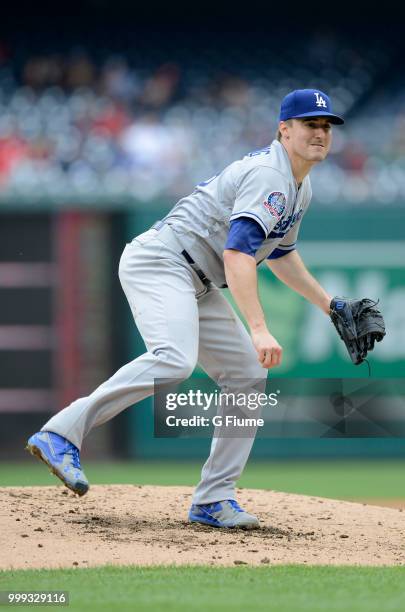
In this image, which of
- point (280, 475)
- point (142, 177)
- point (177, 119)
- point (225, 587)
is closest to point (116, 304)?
point (280, 475)

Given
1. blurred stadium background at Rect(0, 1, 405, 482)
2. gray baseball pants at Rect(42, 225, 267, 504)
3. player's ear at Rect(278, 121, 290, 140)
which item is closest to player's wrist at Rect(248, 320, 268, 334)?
gray baseball pants at Rect(42, 225, 267, 504)

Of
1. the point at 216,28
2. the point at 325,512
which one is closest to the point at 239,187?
the point at 325,512

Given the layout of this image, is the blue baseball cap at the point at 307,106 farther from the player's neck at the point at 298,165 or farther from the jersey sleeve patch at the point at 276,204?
the jersey sleeve patch at the point at 276,204

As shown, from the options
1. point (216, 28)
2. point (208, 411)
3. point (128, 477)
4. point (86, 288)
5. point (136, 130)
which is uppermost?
point (216, 28)

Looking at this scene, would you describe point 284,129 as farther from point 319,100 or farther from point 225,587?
point 225,587

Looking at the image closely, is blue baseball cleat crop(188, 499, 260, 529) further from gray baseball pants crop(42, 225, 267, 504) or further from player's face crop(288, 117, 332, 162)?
player's face crop(288, 117, 332, 162)

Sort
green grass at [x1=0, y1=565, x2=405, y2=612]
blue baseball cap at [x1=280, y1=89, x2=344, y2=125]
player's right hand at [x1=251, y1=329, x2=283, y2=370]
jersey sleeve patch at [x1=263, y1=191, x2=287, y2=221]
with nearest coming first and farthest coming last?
1. green grass at [x1=0, y1=565, x2=405, y2=612]
2. player's right hand at [x1=251, y1=329, x2=283, y2=370]
3. jersey sleeve patch at [x1=263, y1=191, x2=287, y2=221]
4. blue baseball cap at [x1=280, y1=89, x2=344, y2=125]

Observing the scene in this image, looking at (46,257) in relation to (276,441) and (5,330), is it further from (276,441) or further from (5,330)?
(276,441)
